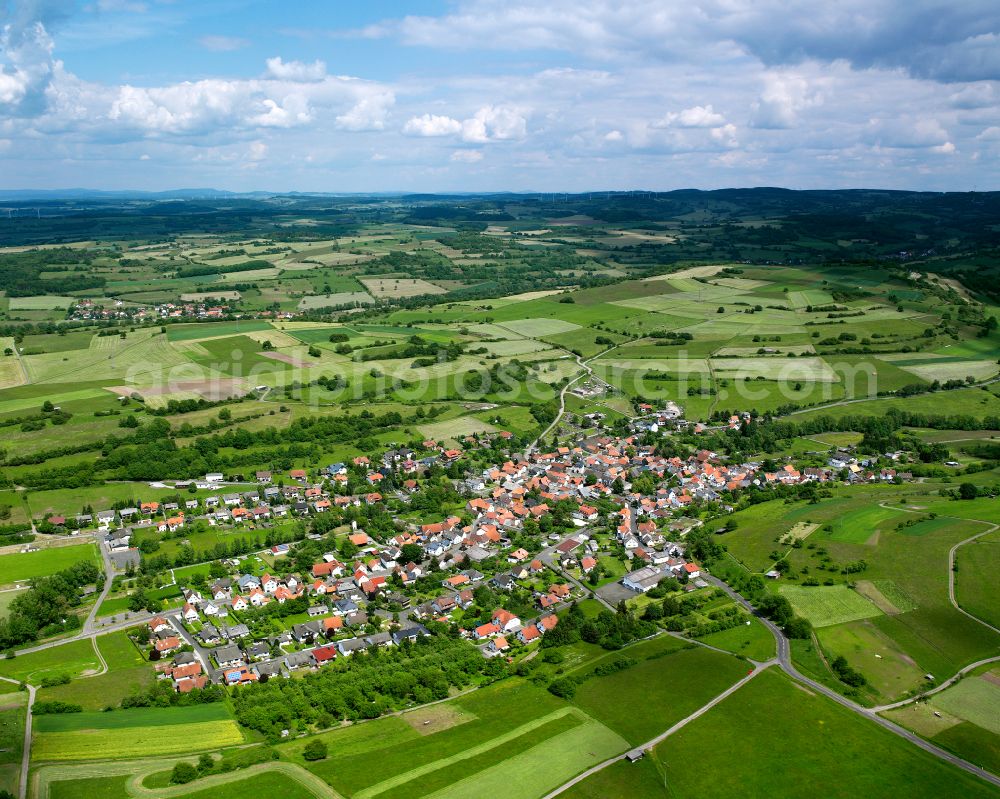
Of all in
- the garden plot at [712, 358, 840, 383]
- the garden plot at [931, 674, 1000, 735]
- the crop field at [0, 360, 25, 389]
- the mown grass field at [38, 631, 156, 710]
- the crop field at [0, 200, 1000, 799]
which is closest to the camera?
the crop field at [0, 200, 1000, 799]

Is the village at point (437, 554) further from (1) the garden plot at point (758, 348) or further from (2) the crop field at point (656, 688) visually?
(1) the garden plot at point (758, 348)

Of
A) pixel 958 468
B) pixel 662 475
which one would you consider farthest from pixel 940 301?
pixel 662 475

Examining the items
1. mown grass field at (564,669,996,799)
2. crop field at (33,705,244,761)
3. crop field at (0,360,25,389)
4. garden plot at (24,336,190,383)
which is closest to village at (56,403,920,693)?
crop field at (33,705,244,761)

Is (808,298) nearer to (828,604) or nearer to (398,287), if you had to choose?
(398,287)

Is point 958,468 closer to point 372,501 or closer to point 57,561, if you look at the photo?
point 372,501

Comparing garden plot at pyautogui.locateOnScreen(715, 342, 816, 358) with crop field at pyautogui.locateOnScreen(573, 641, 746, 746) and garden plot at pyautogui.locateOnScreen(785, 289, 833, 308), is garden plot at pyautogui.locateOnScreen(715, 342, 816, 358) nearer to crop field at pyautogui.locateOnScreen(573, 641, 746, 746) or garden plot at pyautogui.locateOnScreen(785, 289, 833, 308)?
garden plot at pyautogui.locateOnScreen(785, 289, 833, 308)

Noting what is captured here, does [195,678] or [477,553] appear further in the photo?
[477,553]

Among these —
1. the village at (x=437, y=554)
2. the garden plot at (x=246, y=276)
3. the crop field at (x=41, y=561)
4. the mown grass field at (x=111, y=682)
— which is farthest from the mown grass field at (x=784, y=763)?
the garden plot at (x=246, y=276)
